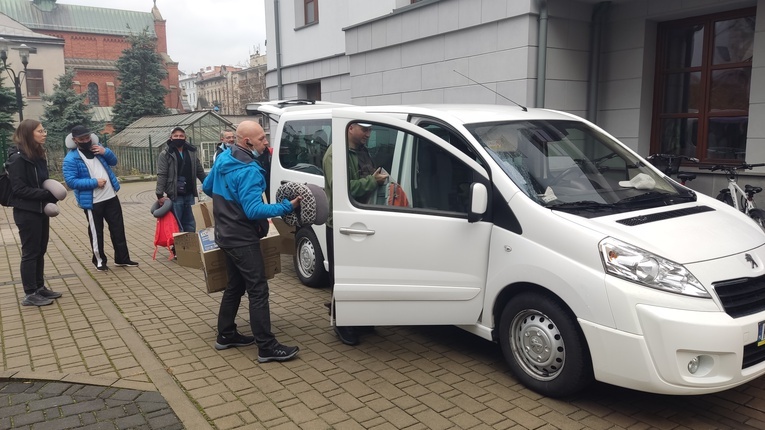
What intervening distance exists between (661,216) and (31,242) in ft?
19.5

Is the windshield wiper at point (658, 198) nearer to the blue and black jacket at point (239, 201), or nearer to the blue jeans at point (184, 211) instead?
the blue and black jacket at point (239, 201)

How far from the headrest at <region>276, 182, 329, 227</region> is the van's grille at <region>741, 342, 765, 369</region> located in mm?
2938

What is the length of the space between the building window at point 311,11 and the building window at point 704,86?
9.22 meters

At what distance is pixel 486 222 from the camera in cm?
423

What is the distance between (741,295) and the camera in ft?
11.8

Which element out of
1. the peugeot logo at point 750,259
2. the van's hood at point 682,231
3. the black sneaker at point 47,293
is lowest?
the black sneaker at point 47,293

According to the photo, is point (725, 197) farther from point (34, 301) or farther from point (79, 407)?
point (34, 301)

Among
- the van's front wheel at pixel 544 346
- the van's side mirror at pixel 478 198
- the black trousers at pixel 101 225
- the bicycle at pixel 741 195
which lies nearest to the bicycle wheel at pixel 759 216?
the bicycle at pixel 741 195

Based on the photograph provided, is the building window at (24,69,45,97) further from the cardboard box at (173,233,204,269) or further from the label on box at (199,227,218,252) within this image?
the label on box at (199,227,218,252)

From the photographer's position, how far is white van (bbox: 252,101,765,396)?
348cm

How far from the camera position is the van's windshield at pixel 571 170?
4.18 m

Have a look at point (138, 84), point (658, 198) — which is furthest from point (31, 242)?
point (138, 84)

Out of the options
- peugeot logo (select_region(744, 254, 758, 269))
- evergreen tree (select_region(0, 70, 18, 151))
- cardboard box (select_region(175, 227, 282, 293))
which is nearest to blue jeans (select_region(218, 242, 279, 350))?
cardboard box (select_region(175, 227, 282, 293))

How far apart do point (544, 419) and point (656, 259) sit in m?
1.21
